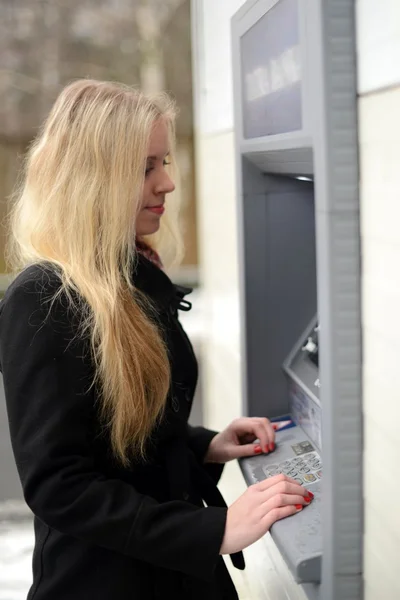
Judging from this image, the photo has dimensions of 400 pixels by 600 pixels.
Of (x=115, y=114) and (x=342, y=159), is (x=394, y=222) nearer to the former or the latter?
(x=342, y=159)

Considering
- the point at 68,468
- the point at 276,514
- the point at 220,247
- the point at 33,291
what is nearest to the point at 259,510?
the point at 276,514

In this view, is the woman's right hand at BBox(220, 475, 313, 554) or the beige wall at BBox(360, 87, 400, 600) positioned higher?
the beige wall at BBox(360, 87, 400, 600)

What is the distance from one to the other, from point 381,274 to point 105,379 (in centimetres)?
49

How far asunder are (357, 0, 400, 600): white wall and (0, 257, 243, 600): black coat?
0.27m

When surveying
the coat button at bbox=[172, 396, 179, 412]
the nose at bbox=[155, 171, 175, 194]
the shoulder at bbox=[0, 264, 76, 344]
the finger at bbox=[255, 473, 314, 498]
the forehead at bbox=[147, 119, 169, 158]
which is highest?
the forehead at bbox=[147, 119, 169, 158]

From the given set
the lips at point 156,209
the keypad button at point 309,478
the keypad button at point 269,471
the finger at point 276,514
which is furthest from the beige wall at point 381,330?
the lips at point 156,209

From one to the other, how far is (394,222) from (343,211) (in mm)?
124

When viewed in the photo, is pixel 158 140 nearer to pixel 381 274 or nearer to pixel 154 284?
pixel 154 284

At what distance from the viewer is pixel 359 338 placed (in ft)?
3.97

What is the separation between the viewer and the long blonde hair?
1332 mm

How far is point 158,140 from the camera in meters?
1.45

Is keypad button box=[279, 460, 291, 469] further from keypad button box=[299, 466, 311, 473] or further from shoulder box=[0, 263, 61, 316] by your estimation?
shoulder box=[0, 263, 61, 316]

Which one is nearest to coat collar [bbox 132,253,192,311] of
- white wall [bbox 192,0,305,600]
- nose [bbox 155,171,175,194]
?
nose [bbox 155,171,175,194]

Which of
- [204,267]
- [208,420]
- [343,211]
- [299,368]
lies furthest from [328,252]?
[208,420]
